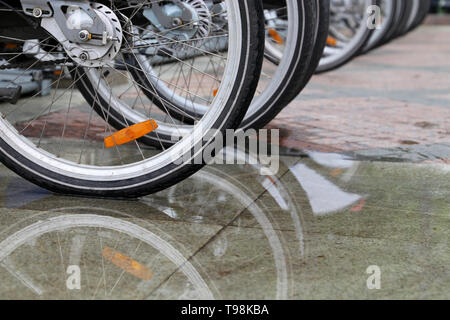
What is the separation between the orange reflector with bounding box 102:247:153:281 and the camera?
92.1 inches

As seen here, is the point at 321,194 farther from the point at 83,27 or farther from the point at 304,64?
the point at 83,27

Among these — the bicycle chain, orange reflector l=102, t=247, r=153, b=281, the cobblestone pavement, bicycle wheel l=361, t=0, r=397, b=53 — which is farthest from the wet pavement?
bicycle wheel l=361, t=0, r=397, b=53

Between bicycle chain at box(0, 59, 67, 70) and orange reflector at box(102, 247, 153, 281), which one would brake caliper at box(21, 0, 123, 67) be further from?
orange reflector at box(102, 247, 153, 281)

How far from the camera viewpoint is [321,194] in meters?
3.28

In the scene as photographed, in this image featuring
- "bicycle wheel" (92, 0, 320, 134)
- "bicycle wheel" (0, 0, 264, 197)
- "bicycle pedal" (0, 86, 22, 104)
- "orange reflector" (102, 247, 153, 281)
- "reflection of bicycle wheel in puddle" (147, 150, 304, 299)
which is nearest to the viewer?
"orange reflector" (102, 247, 153, 281)

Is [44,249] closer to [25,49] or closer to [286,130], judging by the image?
[25,49]

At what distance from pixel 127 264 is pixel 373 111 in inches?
135

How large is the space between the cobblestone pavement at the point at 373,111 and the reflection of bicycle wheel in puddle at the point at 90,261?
5.72ft

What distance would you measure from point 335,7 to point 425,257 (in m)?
8.11

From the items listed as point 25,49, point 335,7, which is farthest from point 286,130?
point 335,7

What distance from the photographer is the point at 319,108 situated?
5.58m

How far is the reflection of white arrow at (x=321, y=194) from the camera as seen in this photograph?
3.07 metres

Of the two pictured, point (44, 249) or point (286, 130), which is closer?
point (44, 249)

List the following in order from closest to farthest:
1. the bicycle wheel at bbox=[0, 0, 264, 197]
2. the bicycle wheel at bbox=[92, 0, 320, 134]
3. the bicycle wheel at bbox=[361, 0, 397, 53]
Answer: the bicycle wheel at bbox=[0, 0, 264, 197] → the bicycle wheel at bbox=[92, 0, 320, 134] → the bicycle wheel at bbox=[361, 0, 397, 53]
